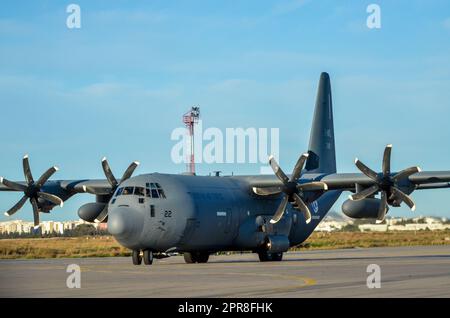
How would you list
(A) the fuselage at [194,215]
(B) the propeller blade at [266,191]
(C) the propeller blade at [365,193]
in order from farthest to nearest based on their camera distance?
(B) the propeller blade at [266,191] < (C) the propeller blade at [365,193] < (A) the fuselage at [194,215]

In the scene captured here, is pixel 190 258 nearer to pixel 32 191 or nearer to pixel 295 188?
pixel 295 188

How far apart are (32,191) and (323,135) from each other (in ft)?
53.9

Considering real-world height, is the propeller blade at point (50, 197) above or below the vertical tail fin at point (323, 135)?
below

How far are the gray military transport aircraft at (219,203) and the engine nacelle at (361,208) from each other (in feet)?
0.14

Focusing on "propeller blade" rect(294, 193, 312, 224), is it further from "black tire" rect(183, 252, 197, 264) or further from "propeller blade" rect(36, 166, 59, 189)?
"propeller blade" rect(36, 166, 59, 189)

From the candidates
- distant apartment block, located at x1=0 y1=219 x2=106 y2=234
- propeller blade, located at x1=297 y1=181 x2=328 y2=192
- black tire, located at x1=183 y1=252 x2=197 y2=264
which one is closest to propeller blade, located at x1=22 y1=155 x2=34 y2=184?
distant apartment block, located at x1=0 y1=219 x2=106 y2=234

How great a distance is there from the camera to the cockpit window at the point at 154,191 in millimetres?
32188

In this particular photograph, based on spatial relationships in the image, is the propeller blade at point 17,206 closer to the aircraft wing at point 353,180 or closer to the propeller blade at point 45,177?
the propeller blade at point 45,177

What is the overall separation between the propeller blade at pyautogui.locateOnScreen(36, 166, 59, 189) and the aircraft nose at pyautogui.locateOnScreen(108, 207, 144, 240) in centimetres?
818

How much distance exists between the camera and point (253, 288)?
1914cm

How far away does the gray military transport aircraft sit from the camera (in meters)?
32.0

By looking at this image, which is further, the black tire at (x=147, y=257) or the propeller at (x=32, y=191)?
the propeller at (x=32, y=191)

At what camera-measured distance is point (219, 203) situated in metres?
34.9

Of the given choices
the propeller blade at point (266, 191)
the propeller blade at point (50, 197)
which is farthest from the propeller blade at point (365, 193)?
the propeller blade at point (50, 197)
